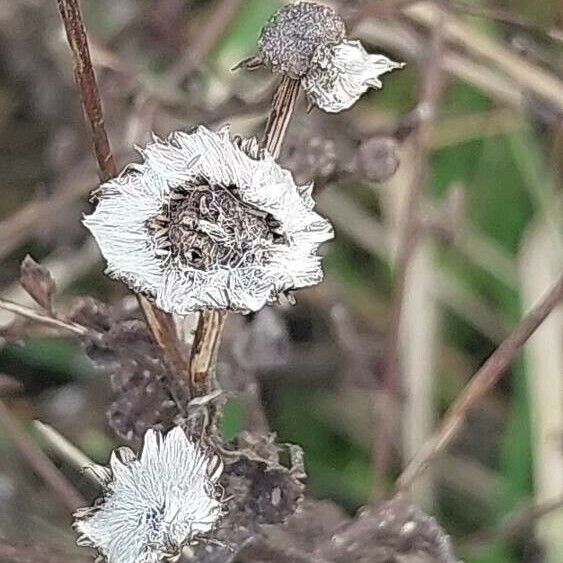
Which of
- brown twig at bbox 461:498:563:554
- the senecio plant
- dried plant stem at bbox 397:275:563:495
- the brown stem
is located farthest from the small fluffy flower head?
the brown stem

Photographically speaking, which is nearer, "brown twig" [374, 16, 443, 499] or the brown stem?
"brown twig" [374, 16, 443, 499]

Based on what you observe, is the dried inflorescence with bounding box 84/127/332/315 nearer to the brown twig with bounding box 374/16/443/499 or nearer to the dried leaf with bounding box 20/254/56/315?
the dried leaf with bounding box 20/254/56/315

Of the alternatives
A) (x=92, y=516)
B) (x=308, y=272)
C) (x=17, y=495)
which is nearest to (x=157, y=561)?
(x=92, y=516)

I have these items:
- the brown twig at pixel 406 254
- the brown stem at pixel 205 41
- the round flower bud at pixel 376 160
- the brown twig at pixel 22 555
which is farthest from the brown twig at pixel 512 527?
the brown stem at pixel 205 41

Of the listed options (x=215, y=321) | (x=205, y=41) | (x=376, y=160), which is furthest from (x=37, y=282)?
(x=205, y=41)

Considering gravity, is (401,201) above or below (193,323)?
above

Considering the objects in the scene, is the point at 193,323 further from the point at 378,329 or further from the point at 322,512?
the point at 378,329

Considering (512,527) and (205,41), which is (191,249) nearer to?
(512,527)

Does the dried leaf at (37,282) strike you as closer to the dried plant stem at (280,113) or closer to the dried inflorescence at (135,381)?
the dried inflorescence at (135,381)
